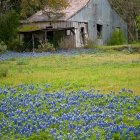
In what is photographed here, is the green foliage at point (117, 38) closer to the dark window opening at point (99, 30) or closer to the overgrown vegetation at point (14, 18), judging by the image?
the dark window opening at point (99, 30)

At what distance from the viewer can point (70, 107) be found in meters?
11.2

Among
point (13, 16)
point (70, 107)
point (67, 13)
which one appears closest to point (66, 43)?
point (67, 13)

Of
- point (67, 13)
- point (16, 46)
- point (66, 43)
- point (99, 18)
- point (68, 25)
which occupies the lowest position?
point (16, 46)

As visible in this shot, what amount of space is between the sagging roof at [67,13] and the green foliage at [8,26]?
13.4 ft

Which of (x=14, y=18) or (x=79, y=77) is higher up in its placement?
(x=14, y=18)

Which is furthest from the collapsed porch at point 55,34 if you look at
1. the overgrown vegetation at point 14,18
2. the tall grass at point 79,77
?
the tall grass at point 79,77

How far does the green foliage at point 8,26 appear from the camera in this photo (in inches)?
1598

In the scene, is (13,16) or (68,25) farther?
(68,25)

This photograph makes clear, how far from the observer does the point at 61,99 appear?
1231cm

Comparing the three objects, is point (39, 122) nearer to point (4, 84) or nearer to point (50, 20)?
point (4, 84)

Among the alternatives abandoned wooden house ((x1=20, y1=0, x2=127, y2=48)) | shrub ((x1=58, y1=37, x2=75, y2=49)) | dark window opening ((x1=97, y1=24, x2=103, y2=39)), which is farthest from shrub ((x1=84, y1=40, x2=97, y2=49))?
dark window opening ((x1=97, y1=24, x2=103, y2=39))

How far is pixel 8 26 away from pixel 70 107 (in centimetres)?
3042

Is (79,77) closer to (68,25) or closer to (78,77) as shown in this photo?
(78,77)

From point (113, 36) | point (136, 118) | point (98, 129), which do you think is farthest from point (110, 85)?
point (113, 36)
